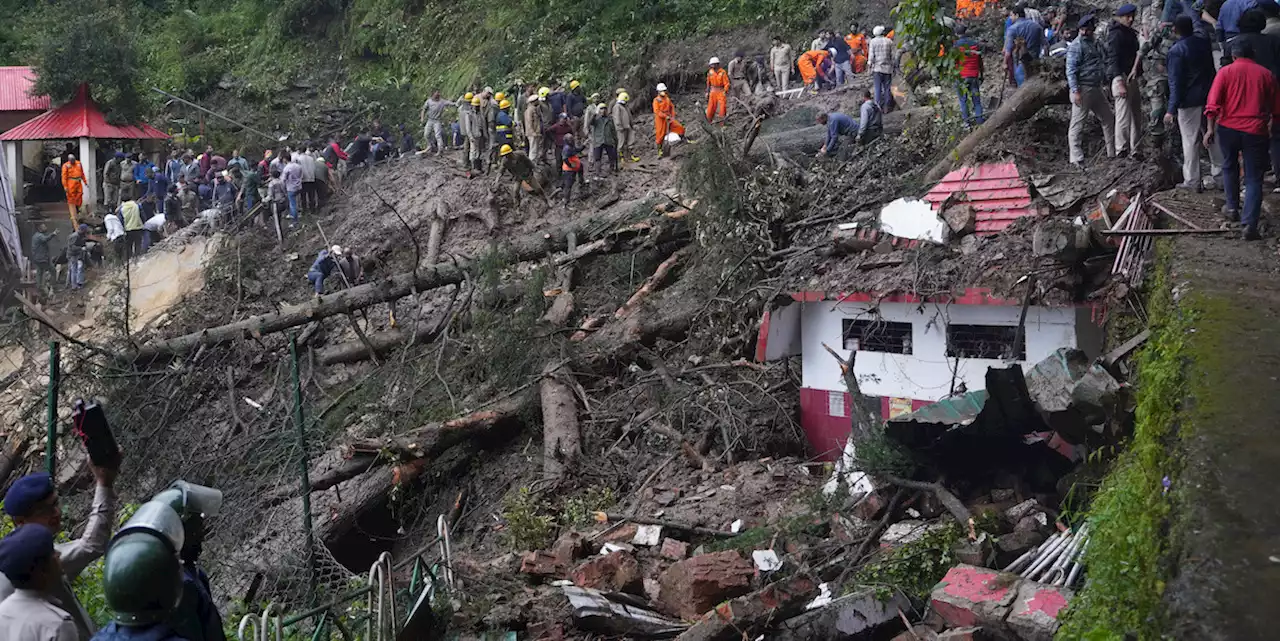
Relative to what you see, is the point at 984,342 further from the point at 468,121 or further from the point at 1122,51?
the point at 468,121

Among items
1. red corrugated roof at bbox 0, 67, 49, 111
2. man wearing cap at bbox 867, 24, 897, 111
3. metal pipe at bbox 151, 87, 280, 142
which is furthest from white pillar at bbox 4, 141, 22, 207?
man wearing cap at bbox 867, 24, 897, 111

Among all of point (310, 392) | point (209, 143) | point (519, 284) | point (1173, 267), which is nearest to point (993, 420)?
point (1173, 267)

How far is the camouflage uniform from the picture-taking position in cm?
1028

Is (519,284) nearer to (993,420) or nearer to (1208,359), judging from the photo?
(993,420)

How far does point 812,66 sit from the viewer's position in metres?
20.2

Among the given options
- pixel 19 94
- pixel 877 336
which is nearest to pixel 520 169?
pixel 877 336

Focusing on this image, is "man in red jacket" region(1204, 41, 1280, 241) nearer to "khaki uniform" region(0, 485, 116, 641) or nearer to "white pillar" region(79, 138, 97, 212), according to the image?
"khaki uniform" region(0, 485, 116, 641)

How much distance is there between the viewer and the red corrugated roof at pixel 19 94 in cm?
2717

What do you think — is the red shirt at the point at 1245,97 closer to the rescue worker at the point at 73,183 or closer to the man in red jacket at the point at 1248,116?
the man in red jacket at the point at 1248,116

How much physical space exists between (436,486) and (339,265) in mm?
6090

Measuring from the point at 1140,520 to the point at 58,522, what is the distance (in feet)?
14.6

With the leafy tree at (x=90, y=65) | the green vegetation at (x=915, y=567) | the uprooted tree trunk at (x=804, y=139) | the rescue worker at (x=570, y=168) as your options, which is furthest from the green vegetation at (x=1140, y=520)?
the leafy tree at (x=90, y=65)

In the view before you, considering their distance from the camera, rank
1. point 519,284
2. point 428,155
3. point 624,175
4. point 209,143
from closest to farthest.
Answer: point 519,284 → point 624,175 → point 428,155 → point 209,143

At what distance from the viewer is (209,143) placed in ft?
91.6
